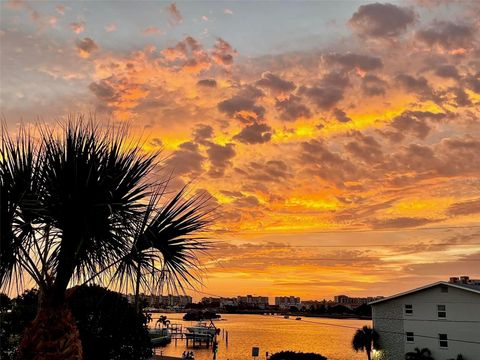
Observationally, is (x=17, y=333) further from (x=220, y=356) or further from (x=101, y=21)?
(x=220, y=356)

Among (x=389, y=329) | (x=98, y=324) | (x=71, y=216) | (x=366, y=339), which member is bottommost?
(x=366, y=339)

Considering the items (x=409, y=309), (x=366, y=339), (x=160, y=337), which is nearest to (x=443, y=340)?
(x=409, y=309)

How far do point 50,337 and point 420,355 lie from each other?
38.7 metres

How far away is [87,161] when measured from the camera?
7762 millimetres

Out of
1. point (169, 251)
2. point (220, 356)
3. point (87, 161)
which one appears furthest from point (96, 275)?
point (220, 356)

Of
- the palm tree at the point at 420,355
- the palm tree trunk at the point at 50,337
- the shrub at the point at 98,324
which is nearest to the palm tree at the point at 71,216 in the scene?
the palm tree trunk at the point at 50,337

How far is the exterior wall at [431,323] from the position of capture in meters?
38.7

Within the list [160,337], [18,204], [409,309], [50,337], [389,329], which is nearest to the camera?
[18,204]

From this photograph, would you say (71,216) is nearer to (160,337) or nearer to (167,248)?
(167,248)

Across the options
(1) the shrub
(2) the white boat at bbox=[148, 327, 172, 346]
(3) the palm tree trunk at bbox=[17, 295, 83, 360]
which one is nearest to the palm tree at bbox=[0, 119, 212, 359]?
(3) the palm tree trunk at bbox=[17, 295, 83, 360]

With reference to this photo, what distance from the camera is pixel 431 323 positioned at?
4100cm

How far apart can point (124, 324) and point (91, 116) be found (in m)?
17.5

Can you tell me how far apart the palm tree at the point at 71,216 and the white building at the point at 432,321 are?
3737 centimetres

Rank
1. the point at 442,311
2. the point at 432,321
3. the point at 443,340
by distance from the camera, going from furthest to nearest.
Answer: the point at 432,321
the point at 442,311
the point at 443,340
